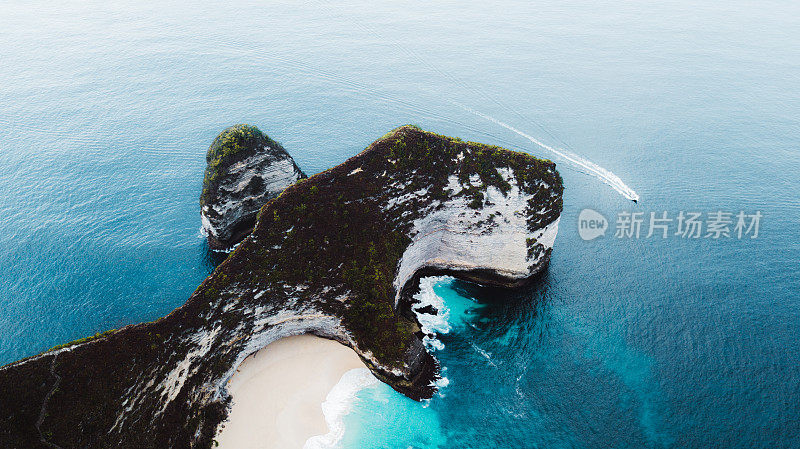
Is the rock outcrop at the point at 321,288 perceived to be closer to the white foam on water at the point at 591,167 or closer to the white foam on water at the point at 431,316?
the white foam on water at the point at 431,316

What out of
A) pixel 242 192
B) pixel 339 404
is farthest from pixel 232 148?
pixel 339 404

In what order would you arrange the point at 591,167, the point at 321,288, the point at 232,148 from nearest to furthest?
the point at 321,288
the point at 232,148
the point at 591,167

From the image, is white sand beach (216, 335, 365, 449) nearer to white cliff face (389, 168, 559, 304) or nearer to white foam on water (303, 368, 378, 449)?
white foam on water (303, 368, 378, 449)

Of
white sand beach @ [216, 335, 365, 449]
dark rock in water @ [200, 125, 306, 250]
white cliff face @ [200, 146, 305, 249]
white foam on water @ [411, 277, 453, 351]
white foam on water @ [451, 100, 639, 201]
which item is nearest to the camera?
white sand beach @ [216, 335, 365, 449]

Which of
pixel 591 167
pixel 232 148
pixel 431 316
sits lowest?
pixel 431 316

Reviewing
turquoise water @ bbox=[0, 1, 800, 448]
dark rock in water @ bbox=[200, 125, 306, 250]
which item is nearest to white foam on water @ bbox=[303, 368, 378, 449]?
turquoise water @ bbox=[0, 1, 800, 448]

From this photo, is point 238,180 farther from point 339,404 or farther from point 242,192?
point 339,404
